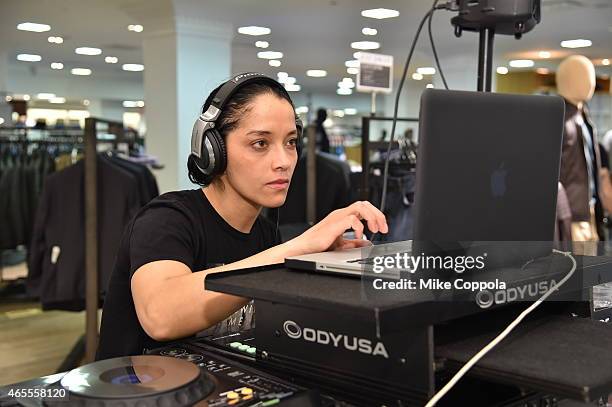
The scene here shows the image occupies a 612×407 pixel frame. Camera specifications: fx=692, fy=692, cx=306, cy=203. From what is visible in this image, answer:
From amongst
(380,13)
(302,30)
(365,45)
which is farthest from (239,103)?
(365,45)

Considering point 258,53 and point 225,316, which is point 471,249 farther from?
point 258,53

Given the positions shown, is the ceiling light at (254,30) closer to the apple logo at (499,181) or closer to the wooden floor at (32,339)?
the wooden floor at (32,339)

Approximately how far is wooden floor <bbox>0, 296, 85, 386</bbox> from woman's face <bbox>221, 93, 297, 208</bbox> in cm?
241

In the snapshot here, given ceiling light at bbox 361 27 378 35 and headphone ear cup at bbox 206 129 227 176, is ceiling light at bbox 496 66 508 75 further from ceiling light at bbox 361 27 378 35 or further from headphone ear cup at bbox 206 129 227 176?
headphone ear cup at bbox 206 129 227 176

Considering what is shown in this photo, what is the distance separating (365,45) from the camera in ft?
27.5

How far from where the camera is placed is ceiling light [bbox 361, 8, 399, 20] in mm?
6164

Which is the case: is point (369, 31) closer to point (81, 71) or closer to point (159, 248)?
point (81, 71)

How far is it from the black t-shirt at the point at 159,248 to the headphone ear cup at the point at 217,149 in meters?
0.08

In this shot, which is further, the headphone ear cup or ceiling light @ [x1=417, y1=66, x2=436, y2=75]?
ceiling light @ [x1=417, y1=66, x2=436, y2=75]

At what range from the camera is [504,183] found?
2.74 feet

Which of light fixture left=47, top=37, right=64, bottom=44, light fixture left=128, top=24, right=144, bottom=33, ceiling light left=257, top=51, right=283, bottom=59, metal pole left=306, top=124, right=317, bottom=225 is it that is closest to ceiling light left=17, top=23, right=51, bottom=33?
light fixture left=47, top=37, right=64, bottom=44

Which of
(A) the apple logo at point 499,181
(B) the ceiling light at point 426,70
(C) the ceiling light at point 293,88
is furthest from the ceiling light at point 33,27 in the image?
(A) the apple logo at point 499,181

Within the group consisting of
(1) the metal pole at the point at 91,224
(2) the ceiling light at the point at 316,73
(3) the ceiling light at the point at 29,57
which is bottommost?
(1) the metal pole at the point at 91,224

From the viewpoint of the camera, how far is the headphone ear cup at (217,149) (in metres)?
1.23
